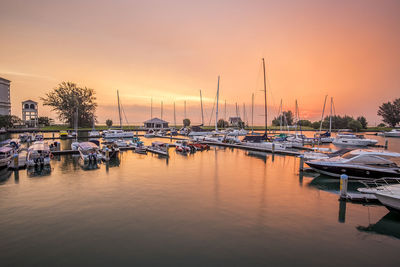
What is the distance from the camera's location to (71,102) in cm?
9806

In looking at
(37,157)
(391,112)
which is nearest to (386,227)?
(37,157)

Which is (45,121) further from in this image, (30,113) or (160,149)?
(160,149)

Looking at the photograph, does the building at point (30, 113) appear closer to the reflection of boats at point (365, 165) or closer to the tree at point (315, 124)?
the reflection of boats at point (365, 165)

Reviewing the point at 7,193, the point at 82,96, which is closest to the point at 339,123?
the point at 82,96

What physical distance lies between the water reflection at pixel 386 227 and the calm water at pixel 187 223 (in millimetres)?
55

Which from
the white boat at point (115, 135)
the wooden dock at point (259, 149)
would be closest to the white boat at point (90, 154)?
the wooden dock at point (259, 149)

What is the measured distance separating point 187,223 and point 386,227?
11.0 metres

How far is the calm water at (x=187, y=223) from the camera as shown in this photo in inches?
362

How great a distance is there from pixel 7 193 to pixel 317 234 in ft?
71.4

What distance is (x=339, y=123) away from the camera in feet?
437

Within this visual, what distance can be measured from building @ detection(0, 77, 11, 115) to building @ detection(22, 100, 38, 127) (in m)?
10.7

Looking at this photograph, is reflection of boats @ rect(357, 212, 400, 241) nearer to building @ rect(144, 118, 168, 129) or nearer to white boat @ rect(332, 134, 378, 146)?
white boat @ rect(332, 134, 378, 146)

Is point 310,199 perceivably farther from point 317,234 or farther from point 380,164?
point 380,164

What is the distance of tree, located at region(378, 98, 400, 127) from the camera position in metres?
130
